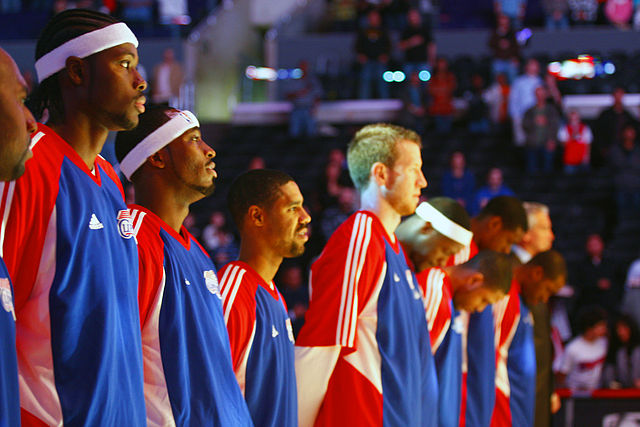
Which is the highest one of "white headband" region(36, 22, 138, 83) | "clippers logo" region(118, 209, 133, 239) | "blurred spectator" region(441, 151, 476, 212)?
"white headband" region(36, 22, 138, 83)

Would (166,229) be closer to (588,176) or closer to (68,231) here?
(68,231)

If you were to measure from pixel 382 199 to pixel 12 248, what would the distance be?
2.22m

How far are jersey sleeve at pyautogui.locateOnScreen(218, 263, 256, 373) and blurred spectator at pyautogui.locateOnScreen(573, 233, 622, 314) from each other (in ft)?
25.0

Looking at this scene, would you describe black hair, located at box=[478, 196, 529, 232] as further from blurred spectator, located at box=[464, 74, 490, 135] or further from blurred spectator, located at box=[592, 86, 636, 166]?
blurred spectator, located at box=[464, 74, 490, 135]

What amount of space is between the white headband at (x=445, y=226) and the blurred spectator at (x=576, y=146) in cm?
886

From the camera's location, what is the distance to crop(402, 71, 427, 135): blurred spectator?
14.6 metres

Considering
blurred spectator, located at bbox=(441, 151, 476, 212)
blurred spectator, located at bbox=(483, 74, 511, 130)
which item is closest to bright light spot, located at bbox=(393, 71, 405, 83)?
blurred spectator, located at bbox=(483, 74, 511, 130)

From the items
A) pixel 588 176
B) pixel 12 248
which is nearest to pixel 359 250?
pixel 12 248

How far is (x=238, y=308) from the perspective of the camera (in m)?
3.39

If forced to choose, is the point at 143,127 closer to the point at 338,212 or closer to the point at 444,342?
the point at 444,342

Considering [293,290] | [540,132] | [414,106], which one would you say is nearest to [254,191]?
[293,290]

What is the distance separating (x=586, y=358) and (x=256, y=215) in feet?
19.9

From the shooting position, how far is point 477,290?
4.89m

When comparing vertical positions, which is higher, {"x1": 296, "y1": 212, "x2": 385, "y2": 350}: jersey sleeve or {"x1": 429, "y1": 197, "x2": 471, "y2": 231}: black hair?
{"x1": 429, "y1": 197, "x2": 471, "y2": 231}: black hair
